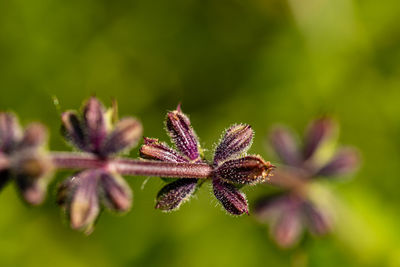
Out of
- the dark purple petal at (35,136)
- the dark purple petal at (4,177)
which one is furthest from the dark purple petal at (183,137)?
the dark purple petal at (4,177)

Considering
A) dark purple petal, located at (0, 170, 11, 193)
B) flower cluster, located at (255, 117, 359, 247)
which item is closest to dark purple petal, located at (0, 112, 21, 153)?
dark purple petal, located at (0, 170, 11, 193)

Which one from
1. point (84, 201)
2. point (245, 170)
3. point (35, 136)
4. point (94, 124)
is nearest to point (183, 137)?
point (245, 170)

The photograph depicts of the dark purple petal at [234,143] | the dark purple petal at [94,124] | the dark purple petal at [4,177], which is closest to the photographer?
the dark purple petal at [4,177]

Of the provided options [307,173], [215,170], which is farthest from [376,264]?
[215,170]

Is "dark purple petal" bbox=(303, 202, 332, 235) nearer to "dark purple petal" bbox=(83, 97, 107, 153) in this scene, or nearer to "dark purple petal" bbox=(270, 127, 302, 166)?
"dark purple petal" bbox=(270, 127, 302, 166)

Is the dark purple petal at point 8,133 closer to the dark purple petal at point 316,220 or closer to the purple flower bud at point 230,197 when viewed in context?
the purple flower bud at point 230,197

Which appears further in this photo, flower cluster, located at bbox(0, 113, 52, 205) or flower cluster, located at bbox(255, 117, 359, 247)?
flower cluster, located at bbox(255, 117, 359, 247)
